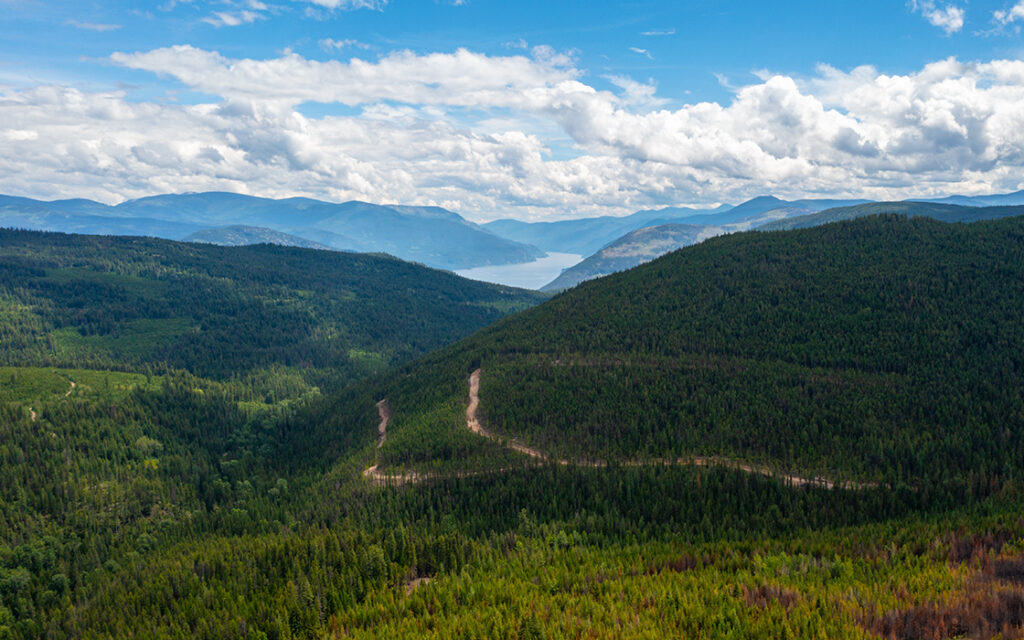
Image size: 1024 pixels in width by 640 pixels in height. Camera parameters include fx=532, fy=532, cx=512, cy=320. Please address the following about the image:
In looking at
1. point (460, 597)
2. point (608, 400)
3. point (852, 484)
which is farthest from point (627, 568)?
point (608, 400)

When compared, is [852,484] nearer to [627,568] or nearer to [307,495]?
[627,568]

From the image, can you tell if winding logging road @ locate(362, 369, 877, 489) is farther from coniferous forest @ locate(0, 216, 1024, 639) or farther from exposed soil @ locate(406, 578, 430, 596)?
exposed soil @ locate(406, 578, 430, 596)

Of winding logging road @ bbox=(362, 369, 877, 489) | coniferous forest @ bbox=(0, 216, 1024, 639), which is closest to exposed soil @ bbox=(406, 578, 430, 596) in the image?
coniferous forest @ bbox=(0, 216, 1024, 639)

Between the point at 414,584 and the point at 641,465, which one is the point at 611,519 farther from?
the point at 414,584

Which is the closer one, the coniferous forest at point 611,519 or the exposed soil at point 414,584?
the coniferous forest at point 611,519

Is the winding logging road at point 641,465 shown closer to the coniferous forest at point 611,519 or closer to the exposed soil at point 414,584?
the coniferous forest at point 611,519

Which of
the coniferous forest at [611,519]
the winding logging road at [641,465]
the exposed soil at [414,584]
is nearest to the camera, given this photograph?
the coniferous forest at [611,519]

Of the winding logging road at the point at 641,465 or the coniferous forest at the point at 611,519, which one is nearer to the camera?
the coniferous forest at the point at 611,519

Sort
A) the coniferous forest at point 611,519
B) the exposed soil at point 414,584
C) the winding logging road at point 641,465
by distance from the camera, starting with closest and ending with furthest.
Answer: the coniferous forest at point 611,519 < the exposed soil at point 414,584 < the winding logging road at point 641,465

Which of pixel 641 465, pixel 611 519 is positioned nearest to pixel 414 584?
pixel 611 519

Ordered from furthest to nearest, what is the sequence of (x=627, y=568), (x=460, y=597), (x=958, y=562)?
(x=627, y=568), (x=460, y=597), (x=958, y=562)

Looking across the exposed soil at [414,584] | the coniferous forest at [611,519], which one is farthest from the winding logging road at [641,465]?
the exposed soil at [414,584]
